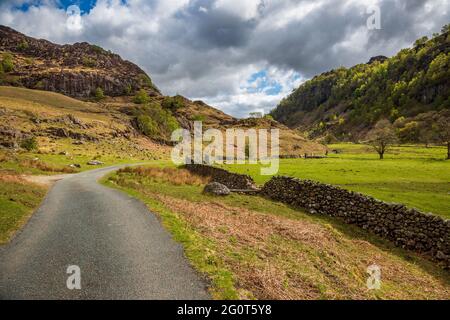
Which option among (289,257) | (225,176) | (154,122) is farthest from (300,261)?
(154,122)

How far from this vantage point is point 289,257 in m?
14.6

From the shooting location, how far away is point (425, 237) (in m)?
18.1

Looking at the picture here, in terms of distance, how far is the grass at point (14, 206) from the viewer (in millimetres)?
15875

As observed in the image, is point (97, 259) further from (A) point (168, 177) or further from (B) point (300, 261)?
(A) point (168, 177)

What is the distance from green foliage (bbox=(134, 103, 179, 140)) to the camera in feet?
470

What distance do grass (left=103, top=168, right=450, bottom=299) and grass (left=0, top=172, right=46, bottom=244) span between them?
7.82 meters

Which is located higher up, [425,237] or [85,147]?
[85,147]

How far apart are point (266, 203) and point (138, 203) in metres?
12.6

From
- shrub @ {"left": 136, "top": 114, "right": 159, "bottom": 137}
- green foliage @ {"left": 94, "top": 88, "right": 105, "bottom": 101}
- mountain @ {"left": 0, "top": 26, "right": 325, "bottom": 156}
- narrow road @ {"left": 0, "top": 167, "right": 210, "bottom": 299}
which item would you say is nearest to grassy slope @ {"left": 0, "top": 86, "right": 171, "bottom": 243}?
mountain @ {"left": 0, "top": 26, "right": 325, "bottom": 156}

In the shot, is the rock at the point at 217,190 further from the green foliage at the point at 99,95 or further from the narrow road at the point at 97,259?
the green foliage at the point at 99,95

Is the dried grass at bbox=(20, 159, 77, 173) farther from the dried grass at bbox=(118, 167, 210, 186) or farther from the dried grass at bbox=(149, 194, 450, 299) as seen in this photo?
the dried grass at bbox=(149, 194, 450, 299)

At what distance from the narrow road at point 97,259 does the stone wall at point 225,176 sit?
799 inches
